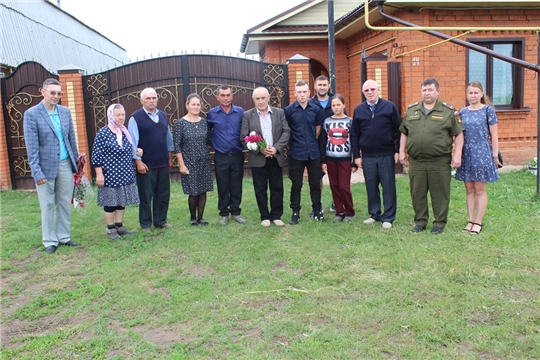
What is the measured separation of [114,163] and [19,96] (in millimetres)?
5944

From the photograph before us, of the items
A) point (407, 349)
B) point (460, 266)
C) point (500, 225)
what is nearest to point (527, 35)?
point (500, 225)

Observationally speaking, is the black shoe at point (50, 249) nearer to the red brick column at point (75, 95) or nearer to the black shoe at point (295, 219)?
the black shoe at point (295, 219)

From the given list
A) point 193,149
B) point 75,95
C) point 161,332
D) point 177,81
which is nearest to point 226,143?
point 193,149

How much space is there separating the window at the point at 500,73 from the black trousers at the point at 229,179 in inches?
260

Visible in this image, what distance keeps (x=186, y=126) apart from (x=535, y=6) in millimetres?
8350

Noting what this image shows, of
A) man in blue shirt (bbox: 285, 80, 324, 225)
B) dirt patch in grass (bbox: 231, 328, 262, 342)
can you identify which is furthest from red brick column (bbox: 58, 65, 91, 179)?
dirt patch in grass (bbox: 231, 328, 262, 342)

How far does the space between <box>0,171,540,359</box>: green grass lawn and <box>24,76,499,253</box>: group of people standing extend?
0.35 m

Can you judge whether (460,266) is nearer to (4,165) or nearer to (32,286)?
(32,286)

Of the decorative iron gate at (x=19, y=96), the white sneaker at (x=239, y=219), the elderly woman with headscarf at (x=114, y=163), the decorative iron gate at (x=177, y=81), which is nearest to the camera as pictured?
the elderly woman with headscarf at (x=114, y=163)

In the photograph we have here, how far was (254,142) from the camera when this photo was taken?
19.8 feet

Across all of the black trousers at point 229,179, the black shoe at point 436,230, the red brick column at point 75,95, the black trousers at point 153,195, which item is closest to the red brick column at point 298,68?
the black trousers at point 229,179

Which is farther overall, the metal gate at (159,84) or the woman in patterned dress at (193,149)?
the metal gate at (159,84)

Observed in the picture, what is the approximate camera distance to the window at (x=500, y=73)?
34.4ft

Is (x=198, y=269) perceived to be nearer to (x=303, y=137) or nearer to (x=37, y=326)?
(x=37, y=326)
